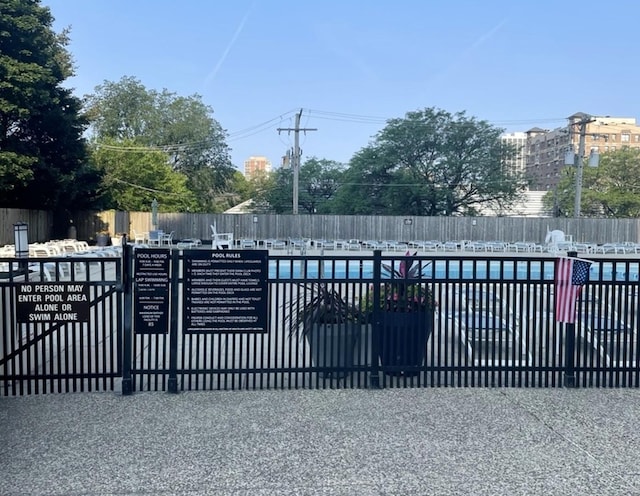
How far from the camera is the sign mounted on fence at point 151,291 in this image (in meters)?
5.00

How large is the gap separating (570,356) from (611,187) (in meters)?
56.3

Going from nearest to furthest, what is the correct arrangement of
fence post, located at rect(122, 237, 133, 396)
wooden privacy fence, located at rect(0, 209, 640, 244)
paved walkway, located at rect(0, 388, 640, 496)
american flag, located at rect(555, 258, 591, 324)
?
paved walkway, located at rect(0, 388, 640, 496), fence post, located at rect(122, 237, 133, 396), american flag, located at rect(555, 258, 591, 324), wooden privacy fence, located at rect(0, 209, 640, 244)

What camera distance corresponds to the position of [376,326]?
5250 millimetres

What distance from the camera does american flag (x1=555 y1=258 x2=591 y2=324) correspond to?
517 centimetres

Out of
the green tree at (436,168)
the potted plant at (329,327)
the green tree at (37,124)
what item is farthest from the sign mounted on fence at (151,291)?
the green tree at (436,168)

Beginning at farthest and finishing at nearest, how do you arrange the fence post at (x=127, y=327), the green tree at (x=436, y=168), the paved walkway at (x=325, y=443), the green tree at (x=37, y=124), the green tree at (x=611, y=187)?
the green tree at (x=611, y=187) < the green tree at (x=436, y=168) < the green tree at (x=37, y=124) < the fence post at (x=127, y=327) < the paved walkway at (x=325, y=443)

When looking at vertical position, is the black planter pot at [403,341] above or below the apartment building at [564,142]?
below

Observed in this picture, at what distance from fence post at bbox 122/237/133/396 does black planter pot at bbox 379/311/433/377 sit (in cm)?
229

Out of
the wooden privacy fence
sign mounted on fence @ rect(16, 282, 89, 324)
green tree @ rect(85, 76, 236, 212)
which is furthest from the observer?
green tree @ rect(85, 76, 236, 212)

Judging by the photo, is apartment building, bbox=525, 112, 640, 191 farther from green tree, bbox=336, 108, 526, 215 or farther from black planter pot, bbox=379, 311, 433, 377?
black planter pot, bbox=379, 311, 433, 377

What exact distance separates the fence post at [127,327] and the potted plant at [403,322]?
7.12 feet

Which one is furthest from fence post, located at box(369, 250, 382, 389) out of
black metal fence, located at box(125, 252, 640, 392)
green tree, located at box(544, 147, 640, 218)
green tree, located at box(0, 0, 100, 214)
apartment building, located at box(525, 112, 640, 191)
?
apartment building, located at box(525, 112, 640, 191)

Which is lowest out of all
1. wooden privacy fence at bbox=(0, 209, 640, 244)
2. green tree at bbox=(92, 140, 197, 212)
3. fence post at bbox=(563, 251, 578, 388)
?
fence post at bbox=(563, 251, 578, 388)

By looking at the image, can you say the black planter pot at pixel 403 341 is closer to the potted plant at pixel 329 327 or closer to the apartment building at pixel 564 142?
the potted plant at pixel 329 327
